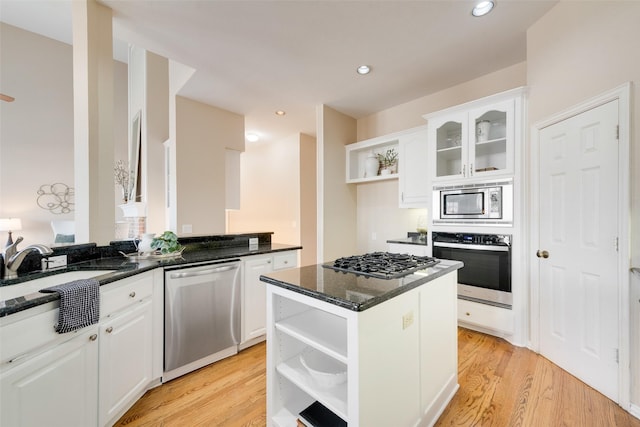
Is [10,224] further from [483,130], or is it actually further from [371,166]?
[483,130]

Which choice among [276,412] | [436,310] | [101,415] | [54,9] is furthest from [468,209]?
[54,9]

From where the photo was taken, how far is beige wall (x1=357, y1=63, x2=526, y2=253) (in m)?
3.12

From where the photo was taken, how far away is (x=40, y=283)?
1.41 meters

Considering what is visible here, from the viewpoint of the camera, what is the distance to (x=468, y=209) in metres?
2.69

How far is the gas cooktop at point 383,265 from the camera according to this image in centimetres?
142

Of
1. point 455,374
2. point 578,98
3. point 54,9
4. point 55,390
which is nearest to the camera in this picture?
point 55,390

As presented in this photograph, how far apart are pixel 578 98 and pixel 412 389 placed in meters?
2.34

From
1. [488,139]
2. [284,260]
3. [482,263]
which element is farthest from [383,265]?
[488,139]

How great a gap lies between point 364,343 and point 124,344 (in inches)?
57.7

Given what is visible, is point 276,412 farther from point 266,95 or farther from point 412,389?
point 266,95

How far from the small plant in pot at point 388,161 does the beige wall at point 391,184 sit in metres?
0.23

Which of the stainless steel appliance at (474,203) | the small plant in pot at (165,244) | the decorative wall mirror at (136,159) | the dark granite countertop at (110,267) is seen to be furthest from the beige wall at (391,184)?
the decorative wall mirror at (136,159)

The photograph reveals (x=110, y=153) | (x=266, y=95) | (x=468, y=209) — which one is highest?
(x=266, y=95)

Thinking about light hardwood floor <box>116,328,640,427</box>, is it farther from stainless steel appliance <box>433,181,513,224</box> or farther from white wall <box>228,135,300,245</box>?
white wall <box>228,135,300,245</box>
